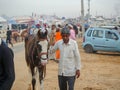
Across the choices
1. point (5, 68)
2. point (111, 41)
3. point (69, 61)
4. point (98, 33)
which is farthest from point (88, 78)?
point (98, 33)

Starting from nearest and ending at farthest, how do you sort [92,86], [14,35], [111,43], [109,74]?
[92,86] → [109,74] → [111,43] → [14,35]

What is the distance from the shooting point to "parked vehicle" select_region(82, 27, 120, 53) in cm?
2191

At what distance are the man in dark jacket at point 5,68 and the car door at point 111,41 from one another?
18405 millimetres

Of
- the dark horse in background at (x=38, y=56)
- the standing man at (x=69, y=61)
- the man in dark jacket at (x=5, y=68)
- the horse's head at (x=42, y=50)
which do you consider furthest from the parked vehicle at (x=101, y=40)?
the man in dark jacket at (x=5, y=68)

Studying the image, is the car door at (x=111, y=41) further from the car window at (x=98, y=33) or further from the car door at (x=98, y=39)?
the car window at (x=98, y=33)

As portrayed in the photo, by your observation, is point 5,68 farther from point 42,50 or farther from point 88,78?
point 88,78

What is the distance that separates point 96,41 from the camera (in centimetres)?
2261

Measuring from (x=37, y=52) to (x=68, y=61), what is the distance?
310cm

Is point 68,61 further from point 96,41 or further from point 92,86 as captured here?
point 96,41

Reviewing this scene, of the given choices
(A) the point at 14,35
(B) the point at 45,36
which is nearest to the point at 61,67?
(B) the point at 45,36

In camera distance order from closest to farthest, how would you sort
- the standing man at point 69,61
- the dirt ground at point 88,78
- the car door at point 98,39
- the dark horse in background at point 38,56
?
the standing man at point 69,61 → the dark horse in background at point 38,56 → the dirt ground at point 88,78 → the car door at point 98,39

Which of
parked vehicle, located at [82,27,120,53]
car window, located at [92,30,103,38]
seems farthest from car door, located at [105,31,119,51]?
car window, located at [92,30,103,38]

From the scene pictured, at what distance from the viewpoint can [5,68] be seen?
150 inches

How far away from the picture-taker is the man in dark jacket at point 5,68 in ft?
12.5
